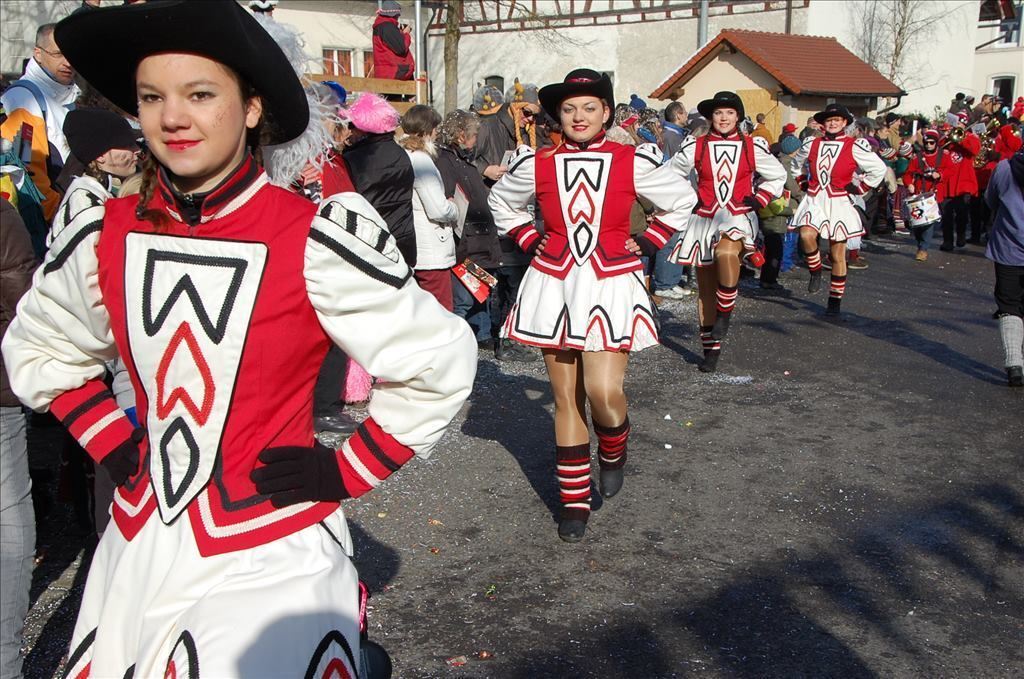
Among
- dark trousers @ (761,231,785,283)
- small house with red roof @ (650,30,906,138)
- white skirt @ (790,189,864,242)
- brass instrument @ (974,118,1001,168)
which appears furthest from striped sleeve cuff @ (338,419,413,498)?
small house with red roof @ (650,30,906,138)

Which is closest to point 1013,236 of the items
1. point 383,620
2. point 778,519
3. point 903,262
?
point 778,519

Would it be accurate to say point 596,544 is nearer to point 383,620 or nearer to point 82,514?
point 383,620

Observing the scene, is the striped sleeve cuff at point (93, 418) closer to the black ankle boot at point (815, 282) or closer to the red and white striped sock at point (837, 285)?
the red and white striped sock at point (837, 285)

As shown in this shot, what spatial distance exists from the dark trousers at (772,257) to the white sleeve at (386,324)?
10691 millimetres

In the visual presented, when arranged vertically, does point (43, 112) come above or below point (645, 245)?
above

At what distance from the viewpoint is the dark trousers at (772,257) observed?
41.3 ft

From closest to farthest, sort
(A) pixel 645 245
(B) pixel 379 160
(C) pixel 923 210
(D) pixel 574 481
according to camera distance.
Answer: (D) pixel 574 481 < (A) pixel 645 245 < (B) pixel 379 160 < (C) pixel 923 210

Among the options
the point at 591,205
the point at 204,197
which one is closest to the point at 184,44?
the point at 204,197

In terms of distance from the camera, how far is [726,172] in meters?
8.99

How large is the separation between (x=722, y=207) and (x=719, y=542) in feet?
14.7

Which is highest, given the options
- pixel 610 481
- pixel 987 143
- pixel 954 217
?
pixel 987 143

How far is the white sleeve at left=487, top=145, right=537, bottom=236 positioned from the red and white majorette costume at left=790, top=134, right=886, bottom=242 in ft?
19.9

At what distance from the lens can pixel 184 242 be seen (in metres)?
2.28

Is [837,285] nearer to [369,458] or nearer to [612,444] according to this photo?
[612,444]
